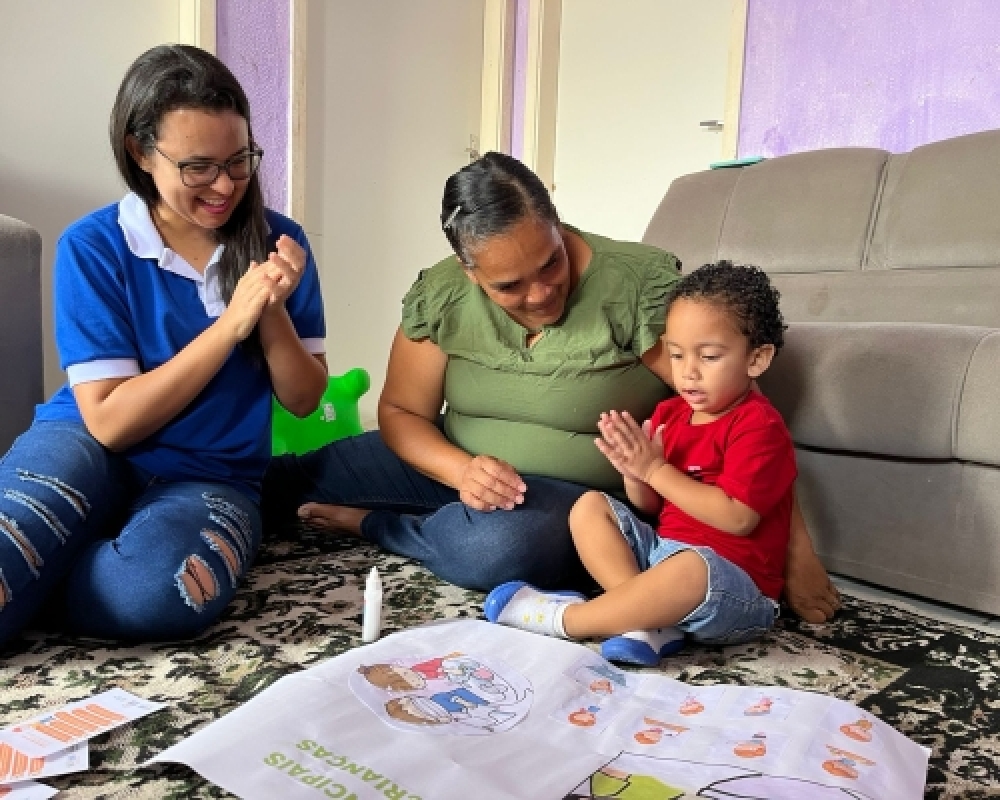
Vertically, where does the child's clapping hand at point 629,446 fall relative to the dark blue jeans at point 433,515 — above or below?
above

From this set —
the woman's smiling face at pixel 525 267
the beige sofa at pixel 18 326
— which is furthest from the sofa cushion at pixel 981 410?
the beige sofa at pixel 18 326

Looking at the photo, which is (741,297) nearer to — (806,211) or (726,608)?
(726,608)

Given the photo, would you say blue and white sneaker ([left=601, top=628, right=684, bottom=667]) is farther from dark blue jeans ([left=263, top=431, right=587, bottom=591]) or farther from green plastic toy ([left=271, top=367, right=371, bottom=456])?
green plastic toy ([left=271, top=367, right=371, bottom=456])

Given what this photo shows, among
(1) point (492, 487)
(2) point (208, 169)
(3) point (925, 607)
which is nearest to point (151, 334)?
(2) point (208, 169)

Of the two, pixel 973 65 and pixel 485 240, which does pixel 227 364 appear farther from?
pixel 973 65

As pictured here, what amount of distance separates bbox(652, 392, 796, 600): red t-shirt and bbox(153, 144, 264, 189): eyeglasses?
655 millimetres

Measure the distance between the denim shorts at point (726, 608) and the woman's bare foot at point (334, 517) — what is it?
596 mm

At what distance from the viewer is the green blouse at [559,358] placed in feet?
4.20

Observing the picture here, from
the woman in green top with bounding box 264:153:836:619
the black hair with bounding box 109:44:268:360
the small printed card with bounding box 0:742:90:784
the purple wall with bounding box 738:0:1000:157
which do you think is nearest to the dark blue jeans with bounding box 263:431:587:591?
the woman in green top with bounding box 264:153:836:619

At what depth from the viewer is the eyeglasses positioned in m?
1.11

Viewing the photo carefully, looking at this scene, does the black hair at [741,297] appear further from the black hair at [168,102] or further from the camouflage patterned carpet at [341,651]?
the black hair at [168,102]

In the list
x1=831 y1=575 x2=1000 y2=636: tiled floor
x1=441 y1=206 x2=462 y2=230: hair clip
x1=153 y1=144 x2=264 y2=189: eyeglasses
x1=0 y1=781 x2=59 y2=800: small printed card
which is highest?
x1=153 y1=144 x2=264 y2=189: eyeglasses

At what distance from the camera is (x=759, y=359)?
1.19m

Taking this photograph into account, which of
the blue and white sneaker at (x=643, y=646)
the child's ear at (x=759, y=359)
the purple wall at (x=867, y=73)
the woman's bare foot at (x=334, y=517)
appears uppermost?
the purple wall at (x=867, y=73)
